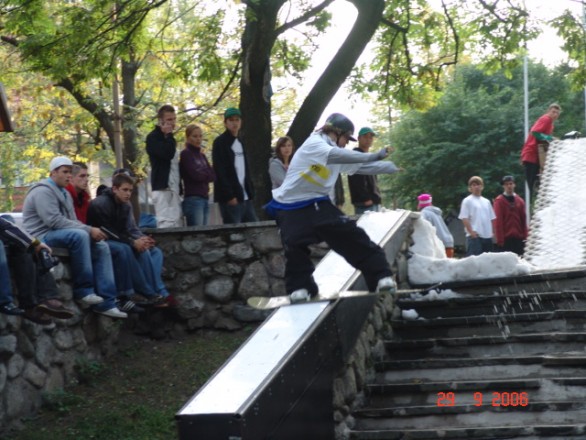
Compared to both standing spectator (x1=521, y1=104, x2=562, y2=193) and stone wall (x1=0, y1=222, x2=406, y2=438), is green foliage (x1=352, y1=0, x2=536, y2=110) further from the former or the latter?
stone wall (x1=0, y1=222, x2=406, y2=438)

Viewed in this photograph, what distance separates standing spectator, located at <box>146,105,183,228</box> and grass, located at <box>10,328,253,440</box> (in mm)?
1574

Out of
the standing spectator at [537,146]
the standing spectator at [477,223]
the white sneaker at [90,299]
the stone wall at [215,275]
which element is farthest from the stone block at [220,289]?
the standing spectator at [537,146]

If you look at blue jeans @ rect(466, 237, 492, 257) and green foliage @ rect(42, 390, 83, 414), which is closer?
green foliage @ rect(42, 390, 83, 414)

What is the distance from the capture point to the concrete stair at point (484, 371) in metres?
7.45

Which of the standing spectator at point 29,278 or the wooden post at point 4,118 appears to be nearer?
the standing spectator at point 29,278

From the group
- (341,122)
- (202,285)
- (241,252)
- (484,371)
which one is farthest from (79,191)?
(484,371)

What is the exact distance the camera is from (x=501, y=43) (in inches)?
669

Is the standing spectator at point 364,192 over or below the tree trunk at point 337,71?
below

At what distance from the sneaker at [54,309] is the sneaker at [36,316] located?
0.03 m

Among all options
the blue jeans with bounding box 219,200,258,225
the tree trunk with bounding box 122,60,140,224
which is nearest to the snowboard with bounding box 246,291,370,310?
the blue jeans with bounding box 219,200,258,225

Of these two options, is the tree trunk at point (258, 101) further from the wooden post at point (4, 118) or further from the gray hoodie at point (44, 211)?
the wooden post at point (4, 118)

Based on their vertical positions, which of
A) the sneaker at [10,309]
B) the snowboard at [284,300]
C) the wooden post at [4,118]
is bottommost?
the snowboard at [284,300]

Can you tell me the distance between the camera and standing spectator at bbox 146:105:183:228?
11688 mm

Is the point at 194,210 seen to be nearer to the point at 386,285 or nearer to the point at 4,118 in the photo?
the point at 4,118
